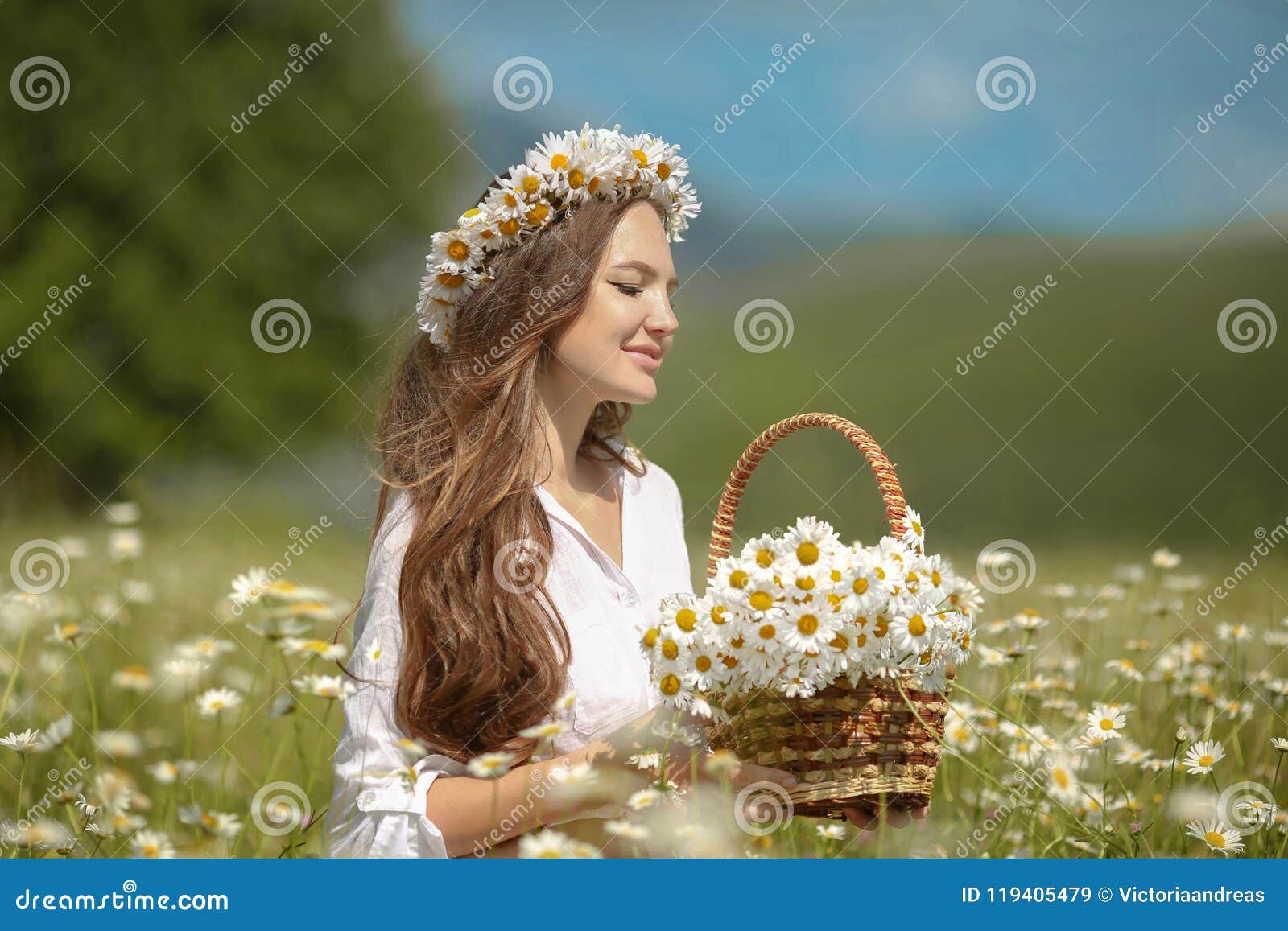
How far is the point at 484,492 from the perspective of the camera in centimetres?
217

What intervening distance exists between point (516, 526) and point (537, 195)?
27.1 inches

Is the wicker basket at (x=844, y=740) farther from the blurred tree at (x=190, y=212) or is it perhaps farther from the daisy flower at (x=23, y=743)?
the blurred tree at (x=190, y=212)

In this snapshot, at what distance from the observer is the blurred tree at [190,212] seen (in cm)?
752

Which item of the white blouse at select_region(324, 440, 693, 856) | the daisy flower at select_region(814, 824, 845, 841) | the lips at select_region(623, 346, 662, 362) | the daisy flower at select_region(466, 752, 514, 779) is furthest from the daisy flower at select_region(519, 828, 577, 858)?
the lips at select_region(623, 346, 662, 362)

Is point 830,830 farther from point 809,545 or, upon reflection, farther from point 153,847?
point 153,847

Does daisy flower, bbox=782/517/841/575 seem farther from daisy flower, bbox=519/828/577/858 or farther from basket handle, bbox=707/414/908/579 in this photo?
daisy flower, bbox=519/828/577/858

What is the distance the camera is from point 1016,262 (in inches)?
429

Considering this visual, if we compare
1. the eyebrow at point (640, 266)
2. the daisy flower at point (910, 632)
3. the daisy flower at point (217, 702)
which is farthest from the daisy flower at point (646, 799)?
the eyebrow at point (640, 266)

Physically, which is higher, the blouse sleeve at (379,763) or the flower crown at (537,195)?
the flower crown at (537,195)

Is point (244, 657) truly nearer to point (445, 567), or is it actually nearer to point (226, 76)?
point (445, 567)

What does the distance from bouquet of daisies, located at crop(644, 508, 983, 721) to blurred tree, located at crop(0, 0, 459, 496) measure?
20.6ft

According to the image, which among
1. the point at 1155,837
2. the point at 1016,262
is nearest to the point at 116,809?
the point at 1155,837

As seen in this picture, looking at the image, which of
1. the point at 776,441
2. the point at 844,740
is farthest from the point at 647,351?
the point at 844,740

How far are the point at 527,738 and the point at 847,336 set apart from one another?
10.9 meters
